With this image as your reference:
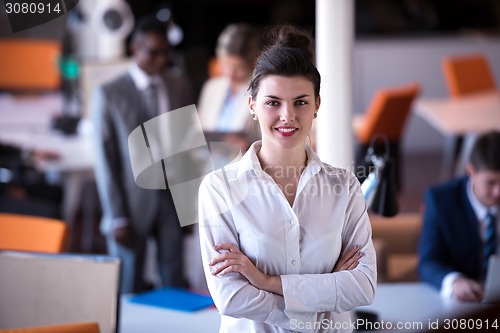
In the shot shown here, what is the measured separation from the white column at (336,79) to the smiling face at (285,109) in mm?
871

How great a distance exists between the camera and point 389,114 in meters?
6.21

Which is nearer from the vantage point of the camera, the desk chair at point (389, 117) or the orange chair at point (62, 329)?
the orange chair at point (62, 329)

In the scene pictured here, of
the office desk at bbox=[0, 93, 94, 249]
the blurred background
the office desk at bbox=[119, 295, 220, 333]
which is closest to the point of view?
the office desk at bbox=[119, 295, 220, 333]

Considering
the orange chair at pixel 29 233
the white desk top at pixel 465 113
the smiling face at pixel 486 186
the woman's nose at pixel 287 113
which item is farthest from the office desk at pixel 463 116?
the woman's nose at pixel 287 113

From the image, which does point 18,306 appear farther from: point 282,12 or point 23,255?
point 282,12

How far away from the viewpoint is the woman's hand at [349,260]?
1925 millimetres

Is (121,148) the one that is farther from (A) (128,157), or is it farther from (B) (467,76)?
(B) (467,76)

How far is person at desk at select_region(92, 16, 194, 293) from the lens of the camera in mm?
3818

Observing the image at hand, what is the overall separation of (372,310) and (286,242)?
1103 mm

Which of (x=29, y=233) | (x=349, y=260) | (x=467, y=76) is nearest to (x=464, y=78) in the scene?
(x=467, y=76)

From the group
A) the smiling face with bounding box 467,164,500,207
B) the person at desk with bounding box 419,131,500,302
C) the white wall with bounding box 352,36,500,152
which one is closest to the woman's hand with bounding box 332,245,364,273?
the person at desk with bounding box 419,131,500,302

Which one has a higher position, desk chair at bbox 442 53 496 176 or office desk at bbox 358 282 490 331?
desk chair at bbox 442 53 496 176

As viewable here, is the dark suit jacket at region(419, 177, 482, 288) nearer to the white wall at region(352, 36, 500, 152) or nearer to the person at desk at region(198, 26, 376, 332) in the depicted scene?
the person at desk at region(198, 26, 376, 332)

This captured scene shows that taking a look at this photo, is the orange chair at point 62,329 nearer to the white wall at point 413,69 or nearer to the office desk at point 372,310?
the office desk at point 372,310
